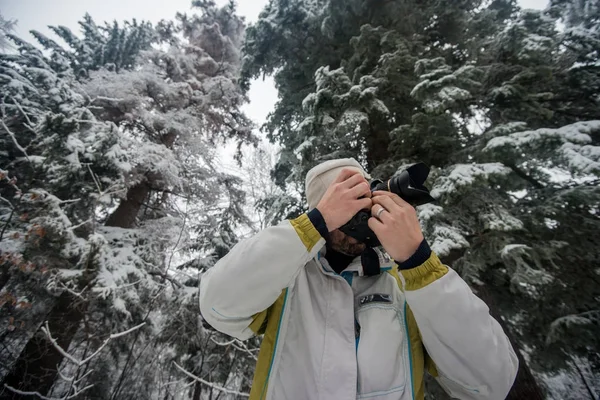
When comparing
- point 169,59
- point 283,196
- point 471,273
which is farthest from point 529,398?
point 169,59

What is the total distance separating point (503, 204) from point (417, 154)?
4.90ft

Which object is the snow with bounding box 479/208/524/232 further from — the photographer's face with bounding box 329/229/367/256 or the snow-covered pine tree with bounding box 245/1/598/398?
the photographer's face with bounding box 329/229/367/256

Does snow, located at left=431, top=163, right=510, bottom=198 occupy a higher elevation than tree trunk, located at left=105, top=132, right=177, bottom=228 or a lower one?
higher

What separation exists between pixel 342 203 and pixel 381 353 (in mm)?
633

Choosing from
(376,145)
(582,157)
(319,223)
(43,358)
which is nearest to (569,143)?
(582,157)

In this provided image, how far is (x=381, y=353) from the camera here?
1013mm

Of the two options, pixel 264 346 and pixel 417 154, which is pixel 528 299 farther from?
pixel 264 346

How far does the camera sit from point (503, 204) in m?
3.58

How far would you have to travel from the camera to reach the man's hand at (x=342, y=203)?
3.45 feet

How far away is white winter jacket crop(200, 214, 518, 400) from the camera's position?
3.02 feet

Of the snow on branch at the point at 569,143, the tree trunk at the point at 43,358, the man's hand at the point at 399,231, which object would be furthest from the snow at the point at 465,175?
the tree trunk at the point at 43,358

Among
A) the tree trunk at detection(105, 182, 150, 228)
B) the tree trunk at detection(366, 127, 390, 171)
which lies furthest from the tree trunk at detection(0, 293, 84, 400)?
the tree trunk at detection(366, 127, 390, 171)

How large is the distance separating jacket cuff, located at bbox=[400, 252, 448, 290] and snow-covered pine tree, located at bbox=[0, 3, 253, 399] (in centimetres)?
376

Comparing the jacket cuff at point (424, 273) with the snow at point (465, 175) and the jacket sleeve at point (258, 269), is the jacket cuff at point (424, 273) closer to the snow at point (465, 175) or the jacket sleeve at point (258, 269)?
the jacket sleeve at point (258, 269)
